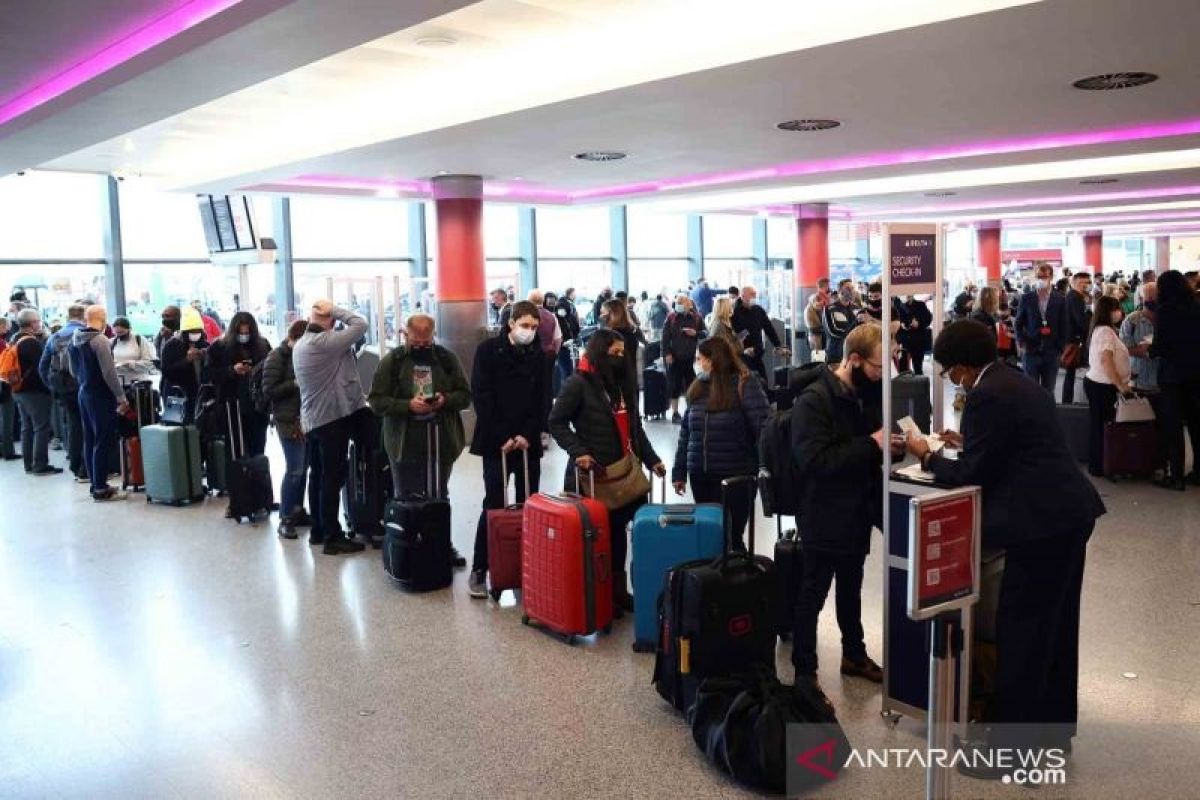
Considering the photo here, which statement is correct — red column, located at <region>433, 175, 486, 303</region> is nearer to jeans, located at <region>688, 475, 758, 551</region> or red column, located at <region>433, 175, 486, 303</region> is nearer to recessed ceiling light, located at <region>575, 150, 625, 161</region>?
recessed ceiling light, located at <region>575, 150, 625, 161</region>

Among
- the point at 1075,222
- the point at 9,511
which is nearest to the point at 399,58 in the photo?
the point at 9,511

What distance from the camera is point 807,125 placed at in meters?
8.35

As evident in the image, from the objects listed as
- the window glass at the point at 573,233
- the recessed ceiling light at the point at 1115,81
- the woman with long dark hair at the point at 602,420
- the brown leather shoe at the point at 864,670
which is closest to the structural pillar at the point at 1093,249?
the window glass at the point at 573,233

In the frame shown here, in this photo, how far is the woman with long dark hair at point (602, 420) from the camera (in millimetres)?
4723

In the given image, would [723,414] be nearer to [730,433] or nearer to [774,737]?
[730,433]

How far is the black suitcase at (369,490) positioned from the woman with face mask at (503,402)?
1243 mm

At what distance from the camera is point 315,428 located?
6.12 m

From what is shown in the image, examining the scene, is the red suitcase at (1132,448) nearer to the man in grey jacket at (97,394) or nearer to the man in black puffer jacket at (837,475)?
the man in black puffer jacket at (837,475)

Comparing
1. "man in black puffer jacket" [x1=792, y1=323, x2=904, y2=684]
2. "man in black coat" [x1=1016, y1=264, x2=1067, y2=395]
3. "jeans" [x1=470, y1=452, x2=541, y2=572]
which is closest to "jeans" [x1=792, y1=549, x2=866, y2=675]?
"man in black puffer jacket" [x1=792, y1=323, x2=904, y2=684]

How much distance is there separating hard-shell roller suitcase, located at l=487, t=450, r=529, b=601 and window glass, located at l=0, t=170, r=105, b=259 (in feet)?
36.9

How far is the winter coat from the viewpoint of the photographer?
4.66 m

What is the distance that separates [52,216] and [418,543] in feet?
38.3

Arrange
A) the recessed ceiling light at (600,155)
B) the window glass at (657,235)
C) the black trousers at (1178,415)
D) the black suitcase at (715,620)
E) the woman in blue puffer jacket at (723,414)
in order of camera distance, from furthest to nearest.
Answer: the window glass at (657,235), the recessed ceiling light at (600,155), the black trousers at (1178,415), the woman in blue puffer jacket at (723,414), the black suitcase at (715,620)

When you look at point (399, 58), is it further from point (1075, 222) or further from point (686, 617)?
point (1075, 222)
